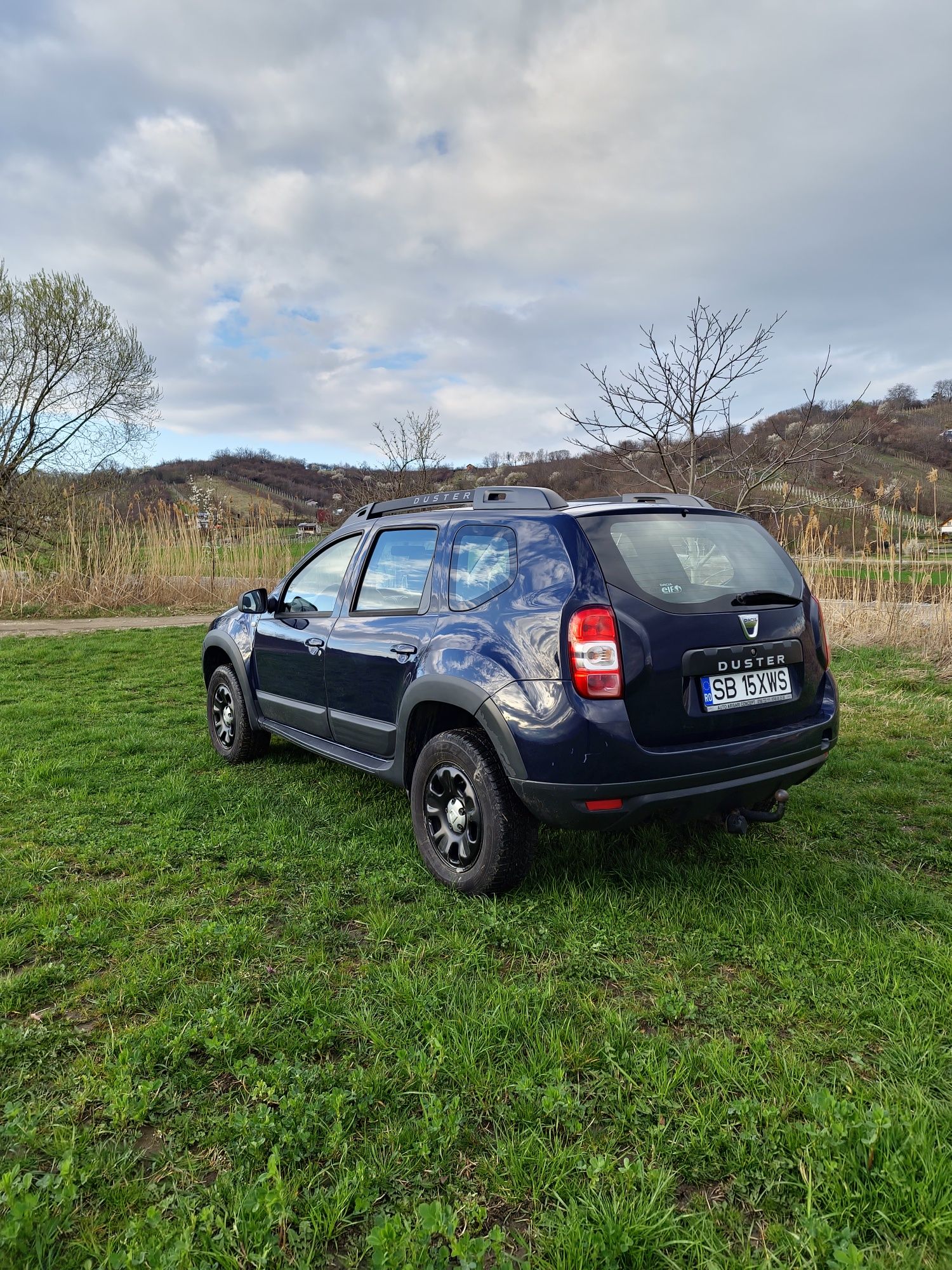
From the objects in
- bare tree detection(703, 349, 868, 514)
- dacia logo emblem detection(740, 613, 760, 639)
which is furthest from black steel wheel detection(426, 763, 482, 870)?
bare tree detection(703, 349, 868, 514)

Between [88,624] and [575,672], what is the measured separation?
13510mm

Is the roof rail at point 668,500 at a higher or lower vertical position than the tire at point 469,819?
higher

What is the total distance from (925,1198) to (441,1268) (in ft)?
3.35

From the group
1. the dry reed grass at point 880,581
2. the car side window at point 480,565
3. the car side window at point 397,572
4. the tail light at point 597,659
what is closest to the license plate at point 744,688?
the tail light at point 597,659

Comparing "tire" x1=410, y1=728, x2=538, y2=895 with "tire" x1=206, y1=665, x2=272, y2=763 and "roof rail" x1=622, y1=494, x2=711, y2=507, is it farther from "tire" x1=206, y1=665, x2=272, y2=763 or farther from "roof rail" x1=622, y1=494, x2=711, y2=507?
"tire" x1=206, y1=665, x2=272, y2=763

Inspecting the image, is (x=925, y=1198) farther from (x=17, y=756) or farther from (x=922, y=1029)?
(x=17, y=756)

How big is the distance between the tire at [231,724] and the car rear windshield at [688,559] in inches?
123

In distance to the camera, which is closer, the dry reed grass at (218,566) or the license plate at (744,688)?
the license plate at (744,688)

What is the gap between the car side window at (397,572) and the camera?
3659 millimetres

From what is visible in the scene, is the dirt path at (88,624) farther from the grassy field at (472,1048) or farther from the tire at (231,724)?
the grassy field at (472,1048)

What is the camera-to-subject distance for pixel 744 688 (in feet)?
9.87

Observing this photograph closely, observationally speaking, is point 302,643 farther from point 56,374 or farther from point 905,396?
point 905,396

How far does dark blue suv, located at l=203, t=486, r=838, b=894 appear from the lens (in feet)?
9.04

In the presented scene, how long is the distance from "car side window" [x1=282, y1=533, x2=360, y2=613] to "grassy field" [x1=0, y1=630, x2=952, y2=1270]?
126 cm
